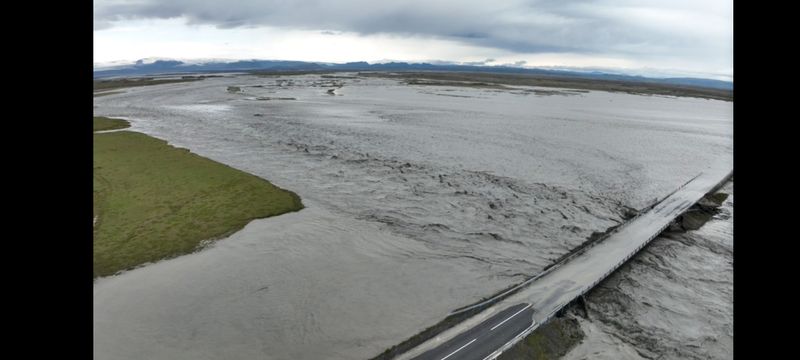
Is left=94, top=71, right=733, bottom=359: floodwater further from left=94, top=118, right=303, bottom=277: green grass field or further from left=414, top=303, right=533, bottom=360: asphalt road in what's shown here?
left=414, top=303, right=533, bottom=360: asphalt road

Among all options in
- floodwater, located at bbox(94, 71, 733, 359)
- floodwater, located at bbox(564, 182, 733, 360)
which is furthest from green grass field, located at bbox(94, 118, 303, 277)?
floodwater, located at bbox(564, 182, 733, 360)

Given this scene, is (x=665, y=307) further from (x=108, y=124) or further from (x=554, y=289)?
(x=108, y=124)

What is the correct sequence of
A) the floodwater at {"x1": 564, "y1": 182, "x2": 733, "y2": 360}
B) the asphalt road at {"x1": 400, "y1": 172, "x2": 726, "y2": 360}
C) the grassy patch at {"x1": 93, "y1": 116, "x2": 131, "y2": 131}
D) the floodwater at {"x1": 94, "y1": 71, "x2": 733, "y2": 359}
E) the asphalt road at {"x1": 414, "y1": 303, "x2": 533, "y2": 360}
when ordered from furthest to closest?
the grassy patch at {"x1": 93, "y1": 116, "x2": 131, "y2": 131}, the floodwater at {"x1": 94, "y1": 71, "x2": 733, "y2": 359}, the floodwater at {"x1": 564, "y1": 182, "x2": 733, "y2": 360}, the asphalt road at {"x1": 400, "y1": 172, "x2": 726, "y2": 360}, the asphalt road at {"x1": 414, "y1": 303, "x2": 533, "y2": 360}

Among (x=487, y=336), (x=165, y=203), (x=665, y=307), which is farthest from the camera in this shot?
(x=165, y=203)

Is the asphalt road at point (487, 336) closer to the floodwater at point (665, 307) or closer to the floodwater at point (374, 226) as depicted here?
the floodwater at point (374, 226)

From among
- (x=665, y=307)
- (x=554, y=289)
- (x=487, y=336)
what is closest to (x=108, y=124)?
(x=487, y=336)

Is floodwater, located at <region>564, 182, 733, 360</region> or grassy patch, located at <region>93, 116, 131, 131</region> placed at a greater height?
grassy patch, located at <region>93, 116, 131, 131</region>
